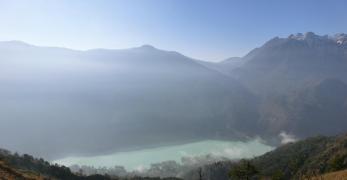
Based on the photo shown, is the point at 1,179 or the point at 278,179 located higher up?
the point at 278,179

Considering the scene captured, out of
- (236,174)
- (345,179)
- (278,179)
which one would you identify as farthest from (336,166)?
(345,179)

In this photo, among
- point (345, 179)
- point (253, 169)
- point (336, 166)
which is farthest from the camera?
point (336, 166)

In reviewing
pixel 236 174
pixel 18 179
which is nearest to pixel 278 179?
pixel 236 174

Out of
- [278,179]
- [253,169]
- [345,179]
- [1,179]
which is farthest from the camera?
[278,179]

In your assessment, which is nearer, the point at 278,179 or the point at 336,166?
the point at 278,179

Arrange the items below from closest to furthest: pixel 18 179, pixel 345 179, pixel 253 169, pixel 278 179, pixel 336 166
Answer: pixel 345 179
pixel 18 179
pixel 253 169
pixel 278 179
pixel 336 166

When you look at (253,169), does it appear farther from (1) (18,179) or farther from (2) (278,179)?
(1) (18,179)

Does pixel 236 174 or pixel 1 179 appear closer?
pixel 1 179

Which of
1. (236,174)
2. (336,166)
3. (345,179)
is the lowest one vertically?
(345,179)

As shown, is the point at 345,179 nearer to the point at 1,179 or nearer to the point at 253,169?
the point at 1,179
